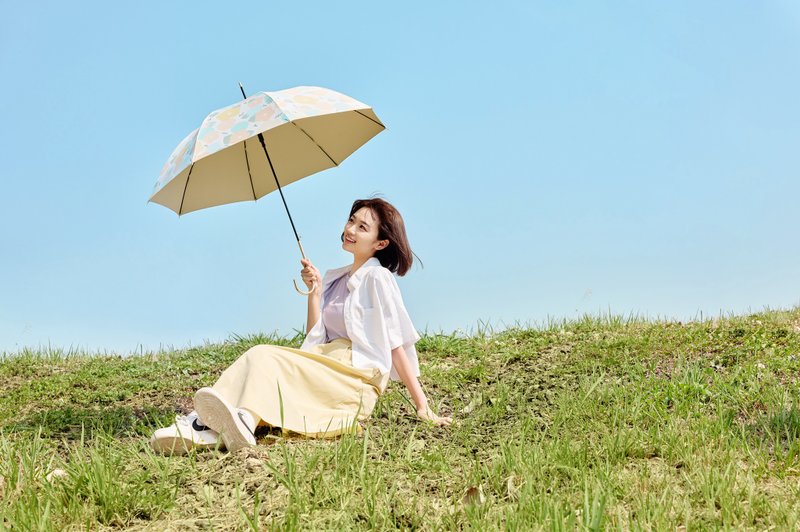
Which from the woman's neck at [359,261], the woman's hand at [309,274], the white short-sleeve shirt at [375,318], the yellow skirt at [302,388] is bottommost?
the yellow skirt at [302,388]

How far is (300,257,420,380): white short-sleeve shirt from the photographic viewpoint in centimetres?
595

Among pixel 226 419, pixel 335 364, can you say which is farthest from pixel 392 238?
pixel 226 419

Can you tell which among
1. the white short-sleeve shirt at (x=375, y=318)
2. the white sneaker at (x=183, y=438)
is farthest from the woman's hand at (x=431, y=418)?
the white sneaker at (x=183, y=438)

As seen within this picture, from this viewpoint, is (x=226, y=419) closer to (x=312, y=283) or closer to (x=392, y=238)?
(x=312, y=283)

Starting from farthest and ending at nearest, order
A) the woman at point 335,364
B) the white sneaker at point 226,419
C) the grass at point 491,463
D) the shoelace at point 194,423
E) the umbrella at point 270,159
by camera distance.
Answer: the umbrella at point 270,159 → the shoelace at point 194,423 → the woman at point 335,364 → the white sneaker at point 226,419 → the grass at point 491,463

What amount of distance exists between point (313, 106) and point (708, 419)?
12.5 feet

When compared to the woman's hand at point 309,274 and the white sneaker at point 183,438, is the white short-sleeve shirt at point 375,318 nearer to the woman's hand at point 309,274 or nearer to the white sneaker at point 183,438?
the woman's hand at point 309,274

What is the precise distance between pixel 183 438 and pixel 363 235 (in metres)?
2.09

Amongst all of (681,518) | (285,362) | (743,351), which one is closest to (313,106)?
(285,362)

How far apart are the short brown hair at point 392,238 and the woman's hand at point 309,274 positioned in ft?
1.67

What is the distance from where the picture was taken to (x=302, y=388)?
18.5 feet

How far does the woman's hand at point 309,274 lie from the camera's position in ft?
20.9

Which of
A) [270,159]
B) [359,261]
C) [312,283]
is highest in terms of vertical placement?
[270,159]

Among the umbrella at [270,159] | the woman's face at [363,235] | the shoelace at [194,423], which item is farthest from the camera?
the umbrella at [270,159]
